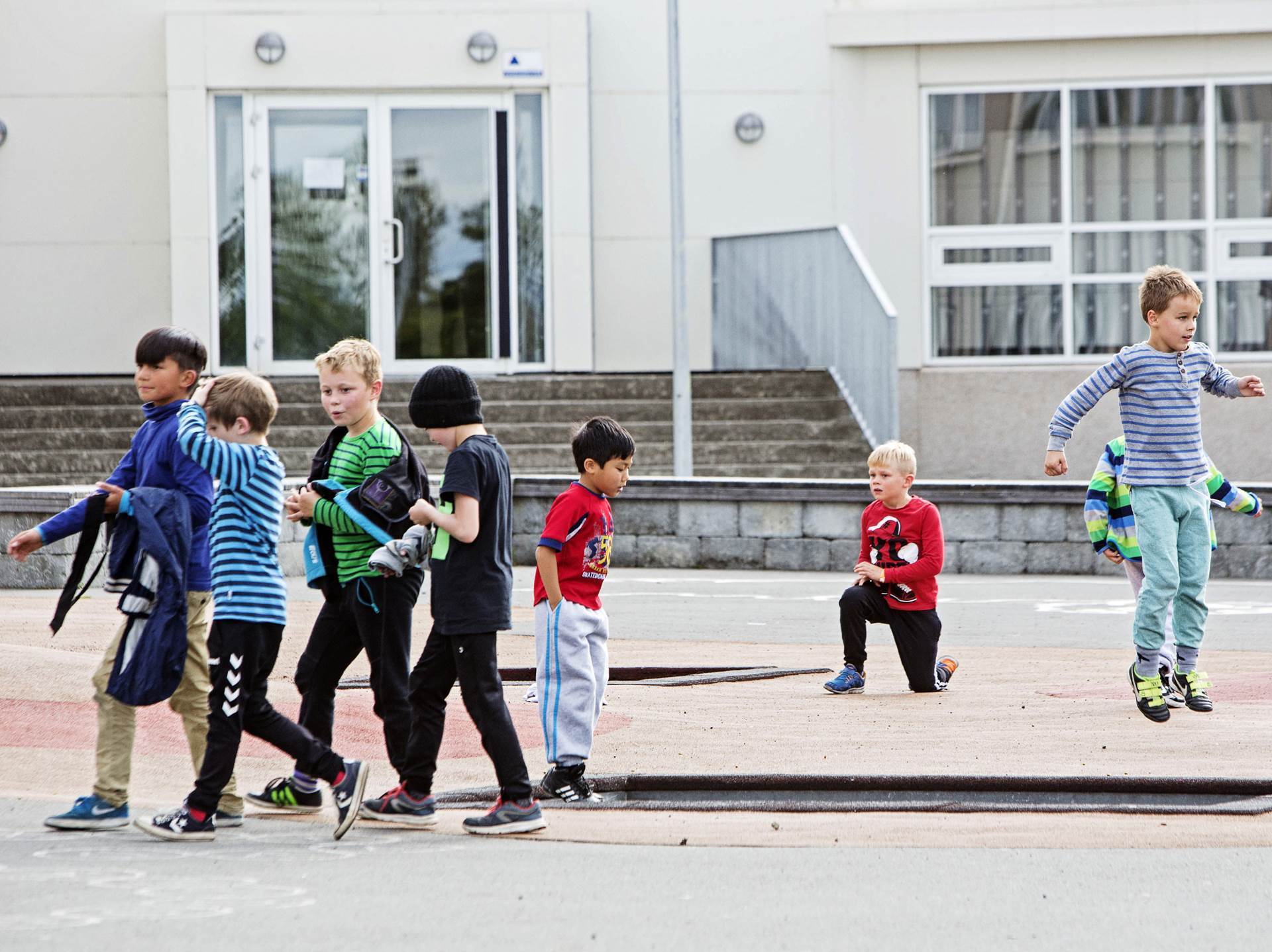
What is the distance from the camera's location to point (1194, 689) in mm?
7301

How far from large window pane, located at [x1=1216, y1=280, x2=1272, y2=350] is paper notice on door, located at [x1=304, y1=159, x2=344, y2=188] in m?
9.69

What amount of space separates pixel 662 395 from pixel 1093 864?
45.2 feet

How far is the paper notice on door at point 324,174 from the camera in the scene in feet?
63.6

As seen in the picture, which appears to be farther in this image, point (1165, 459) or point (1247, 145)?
point (1247, 145)

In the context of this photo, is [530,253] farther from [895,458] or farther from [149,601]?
[149,601]

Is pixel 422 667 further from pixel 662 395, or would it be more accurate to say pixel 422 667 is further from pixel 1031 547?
pixel 662 395

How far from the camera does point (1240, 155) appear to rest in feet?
66.6

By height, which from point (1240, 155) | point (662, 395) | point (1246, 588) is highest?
point (1240, 155)

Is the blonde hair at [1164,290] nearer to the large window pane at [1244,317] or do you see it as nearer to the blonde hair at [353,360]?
the blonde hair at [353,360]

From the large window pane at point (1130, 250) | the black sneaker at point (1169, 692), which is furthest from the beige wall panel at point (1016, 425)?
the black sneaker at point (1169, 692)

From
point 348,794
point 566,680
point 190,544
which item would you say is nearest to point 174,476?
point 190,544

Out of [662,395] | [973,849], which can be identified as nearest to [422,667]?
[973,849]

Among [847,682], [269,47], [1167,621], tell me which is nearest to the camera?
[1167,621]

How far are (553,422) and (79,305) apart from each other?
5.81 meters
